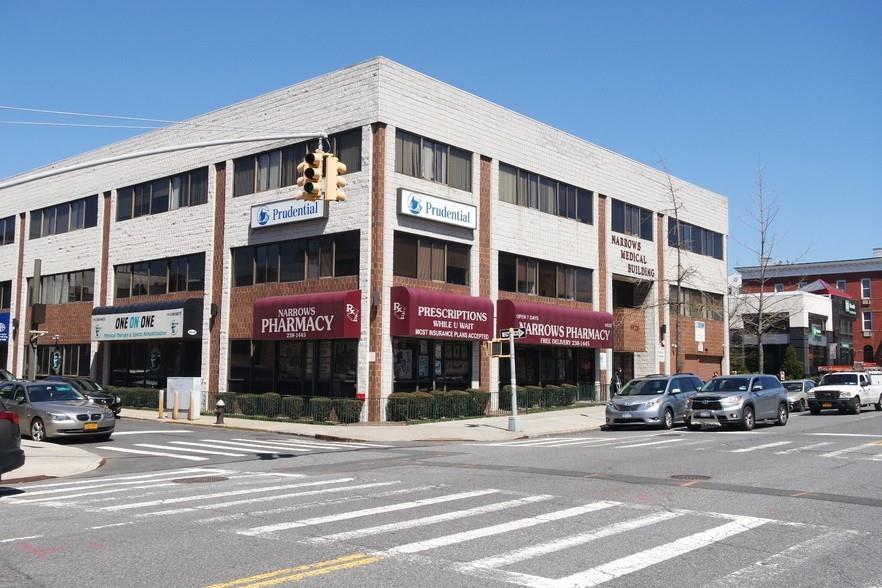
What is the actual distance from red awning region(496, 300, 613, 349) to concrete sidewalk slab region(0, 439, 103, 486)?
17569 millimetres

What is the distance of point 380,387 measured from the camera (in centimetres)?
2828

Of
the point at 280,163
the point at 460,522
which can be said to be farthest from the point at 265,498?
the point at 280,163

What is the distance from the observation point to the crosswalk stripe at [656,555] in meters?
7.03

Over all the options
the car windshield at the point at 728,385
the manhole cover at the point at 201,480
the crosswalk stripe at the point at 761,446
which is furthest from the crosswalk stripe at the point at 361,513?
the car windshield at the point at 728,385

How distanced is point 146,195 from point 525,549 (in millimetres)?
35968

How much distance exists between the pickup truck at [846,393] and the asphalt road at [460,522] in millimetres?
17035

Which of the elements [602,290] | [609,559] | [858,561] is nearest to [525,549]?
[609,559]

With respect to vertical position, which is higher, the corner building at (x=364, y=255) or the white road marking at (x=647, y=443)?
the corner building at (x=364, y=255)

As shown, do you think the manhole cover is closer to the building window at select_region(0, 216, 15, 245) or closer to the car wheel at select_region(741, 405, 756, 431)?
the car wheel at select_region(741, 405, 756, 431)

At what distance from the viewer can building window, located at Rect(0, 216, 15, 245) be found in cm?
4906

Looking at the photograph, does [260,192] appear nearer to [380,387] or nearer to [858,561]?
[380,387]

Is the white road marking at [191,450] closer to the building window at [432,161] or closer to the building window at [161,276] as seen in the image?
the building window at [432,161]

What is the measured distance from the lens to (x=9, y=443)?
11.7 m

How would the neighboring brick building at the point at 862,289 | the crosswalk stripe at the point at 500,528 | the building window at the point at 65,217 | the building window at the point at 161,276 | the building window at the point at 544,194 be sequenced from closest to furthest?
the crosswalk stripe at the point at 500,528, the building window at the point at 544,194, the building window at the point at 161,276, the building window at the point at 65,217, the neighboring brick building at the point at 862,289
